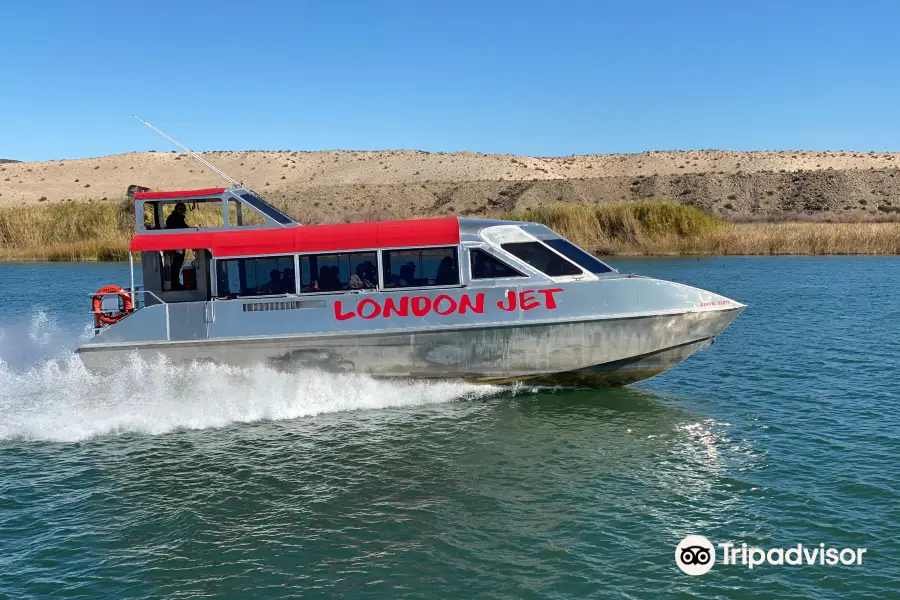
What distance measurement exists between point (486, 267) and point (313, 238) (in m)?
2.64

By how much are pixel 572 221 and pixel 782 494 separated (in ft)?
110

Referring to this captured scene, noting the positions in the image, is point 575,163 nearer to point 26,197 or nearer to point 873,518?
point 26,197

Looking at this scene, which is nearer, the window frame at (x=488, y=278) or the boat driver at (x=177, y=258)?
the window frame at (x=488, y=278)

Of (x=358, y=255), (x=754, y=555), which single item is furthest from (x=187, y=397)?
(x=754, y=555)

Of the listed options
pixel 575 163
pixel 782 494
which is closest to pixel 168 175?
pixel 575 163

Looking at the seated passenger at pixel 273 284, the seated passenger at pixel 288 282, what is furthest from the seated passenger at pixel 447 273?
the seated passenger at pixel 273 284

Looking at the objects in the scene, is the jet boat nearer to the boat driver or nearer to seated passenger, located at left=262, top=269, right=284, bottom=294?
seated passenger, located at left=262, top=269, right=284, bottom=294

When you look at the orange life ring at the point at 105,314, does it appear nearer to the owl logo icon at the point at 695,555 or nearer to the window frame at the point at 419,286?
the window frame at the point at 419,286

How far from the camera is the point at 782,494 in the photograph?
28.4 feet

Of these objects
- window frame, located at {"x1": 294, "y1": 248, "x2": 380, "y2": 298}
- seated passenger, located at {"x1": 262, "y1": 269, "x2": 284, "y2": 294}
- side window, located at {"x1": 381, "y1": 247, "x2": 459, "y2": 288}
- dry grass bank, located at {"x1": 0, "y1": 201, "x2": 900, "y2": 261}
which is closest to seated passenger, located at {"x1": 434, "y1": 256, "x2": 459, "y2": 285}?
side window, located at {"x1": 381, "y1": 247, "x2": 459, "y2": 288}

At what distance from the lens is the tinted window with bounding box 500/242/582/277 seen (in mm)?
11844

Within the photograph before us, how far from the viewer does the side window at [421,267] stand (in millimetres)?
11797

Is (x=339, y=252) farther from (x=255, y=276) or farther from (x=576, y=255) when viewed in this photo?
(x=576, y=255)

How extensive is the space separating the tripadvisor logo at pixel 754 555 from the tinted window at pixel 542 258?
16.9ft
